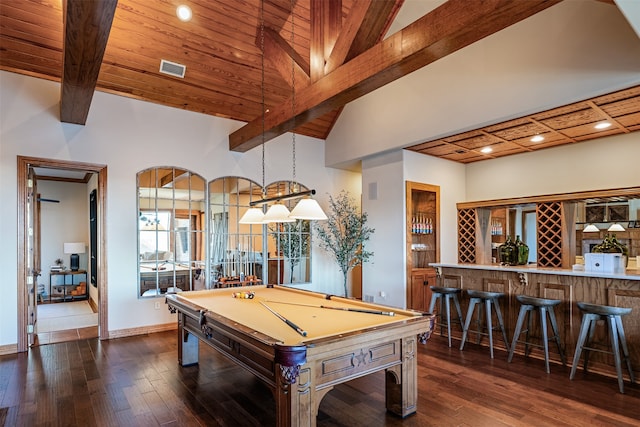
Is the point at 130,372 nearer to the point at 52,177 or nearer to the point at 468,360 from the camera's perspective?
the point at 468,360

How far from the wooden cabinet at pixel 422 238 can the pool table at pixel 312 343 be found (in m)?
2.99

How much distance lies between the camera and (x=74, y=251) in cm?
825

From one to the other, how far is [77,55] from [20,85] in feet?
8.14

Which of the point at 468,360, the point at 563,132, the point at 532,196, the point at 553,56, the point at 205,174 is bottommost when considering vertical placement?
the point at 468,360

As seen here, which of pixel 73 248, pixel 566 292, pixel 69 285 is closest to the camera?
pixel 566 292

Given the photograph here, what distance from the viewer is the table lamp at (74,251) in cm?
819

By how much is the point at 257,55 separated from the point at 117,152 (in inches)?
101

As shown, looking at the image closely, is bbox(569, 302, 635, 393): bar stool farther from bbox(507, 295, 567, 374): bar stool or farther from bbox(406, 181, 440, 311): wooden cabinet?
bbox(406, 181, 440, 311): wooden cabinet

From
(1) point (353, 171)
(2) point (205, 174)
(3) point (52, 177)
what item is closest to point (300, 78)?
(2) point (205, 174)

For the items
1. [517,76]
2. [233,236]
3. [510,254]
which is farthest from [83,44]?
[510,254]

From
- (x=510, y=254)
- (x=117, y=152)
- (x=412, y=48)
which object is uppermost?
(x=412, y=48)

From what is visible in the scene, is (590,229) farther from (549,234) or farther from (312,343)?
(312,343)

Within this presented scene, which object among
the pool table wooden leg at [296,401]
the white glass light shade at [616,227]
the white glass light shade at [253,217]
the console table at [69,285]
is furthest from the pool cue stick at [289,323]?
the console table at [69,285]

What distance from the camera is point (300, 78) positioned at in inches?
198
